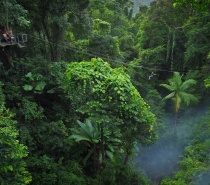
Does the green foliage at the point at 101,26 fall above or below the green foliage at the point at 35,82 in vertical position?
above

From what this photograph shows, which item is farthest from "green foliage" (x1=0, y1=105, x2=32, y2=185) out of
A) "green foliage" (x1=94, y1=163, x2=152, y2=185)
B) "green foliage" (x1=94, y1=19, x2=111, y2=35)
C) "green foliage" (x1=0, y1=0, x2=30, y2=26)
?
"green foliage" (x1=94, y1=19, x2=111, y2=35)

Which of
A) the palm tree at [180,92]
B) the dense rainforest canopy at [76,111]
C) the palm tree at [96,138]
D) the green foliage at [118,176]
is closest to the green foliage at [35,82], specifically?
the dense rainforest canopy at [76,111]

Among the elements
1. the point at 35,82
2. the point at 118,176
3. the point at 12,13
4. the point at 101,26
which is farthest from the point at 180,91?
the point at 12,13

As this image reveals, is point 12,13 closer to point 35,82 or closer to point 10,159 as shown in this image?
point 35,82

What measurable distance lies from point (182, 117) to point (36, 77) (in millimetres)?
13354

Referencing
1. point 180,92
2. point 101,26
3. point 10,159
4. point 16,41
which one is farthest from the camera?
point 101,26

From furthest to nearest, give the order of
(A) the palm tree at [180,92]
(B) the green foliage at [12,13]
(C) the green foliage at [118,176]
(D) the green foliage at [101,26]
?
(D) the green foliage at [101,26]
(A) the palm tree at [180,92]
(C) the green foliage at [118,176]
(B) the green foliage at [12,13]

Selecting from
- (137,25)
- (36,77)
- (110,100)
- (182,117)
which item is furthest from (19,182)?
(137,25)

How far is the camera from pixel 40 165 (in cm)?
965

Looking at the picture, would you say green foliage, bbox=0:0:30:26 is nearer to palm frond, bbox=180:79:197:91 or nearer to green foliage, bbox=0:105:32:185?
green foliage, bbox=0:105:32:185

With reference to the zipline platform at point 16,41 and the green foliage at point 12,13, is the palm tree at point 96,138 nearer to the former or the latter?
the zipline platform at point 16,41

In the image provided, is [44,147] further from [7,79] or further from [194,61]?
[194,61]

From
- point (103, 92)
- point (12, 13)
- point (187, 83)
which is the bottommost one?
point (187, 83)

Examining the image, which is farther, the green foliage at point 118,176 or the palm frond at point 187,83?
the palm frond at point 187,83
